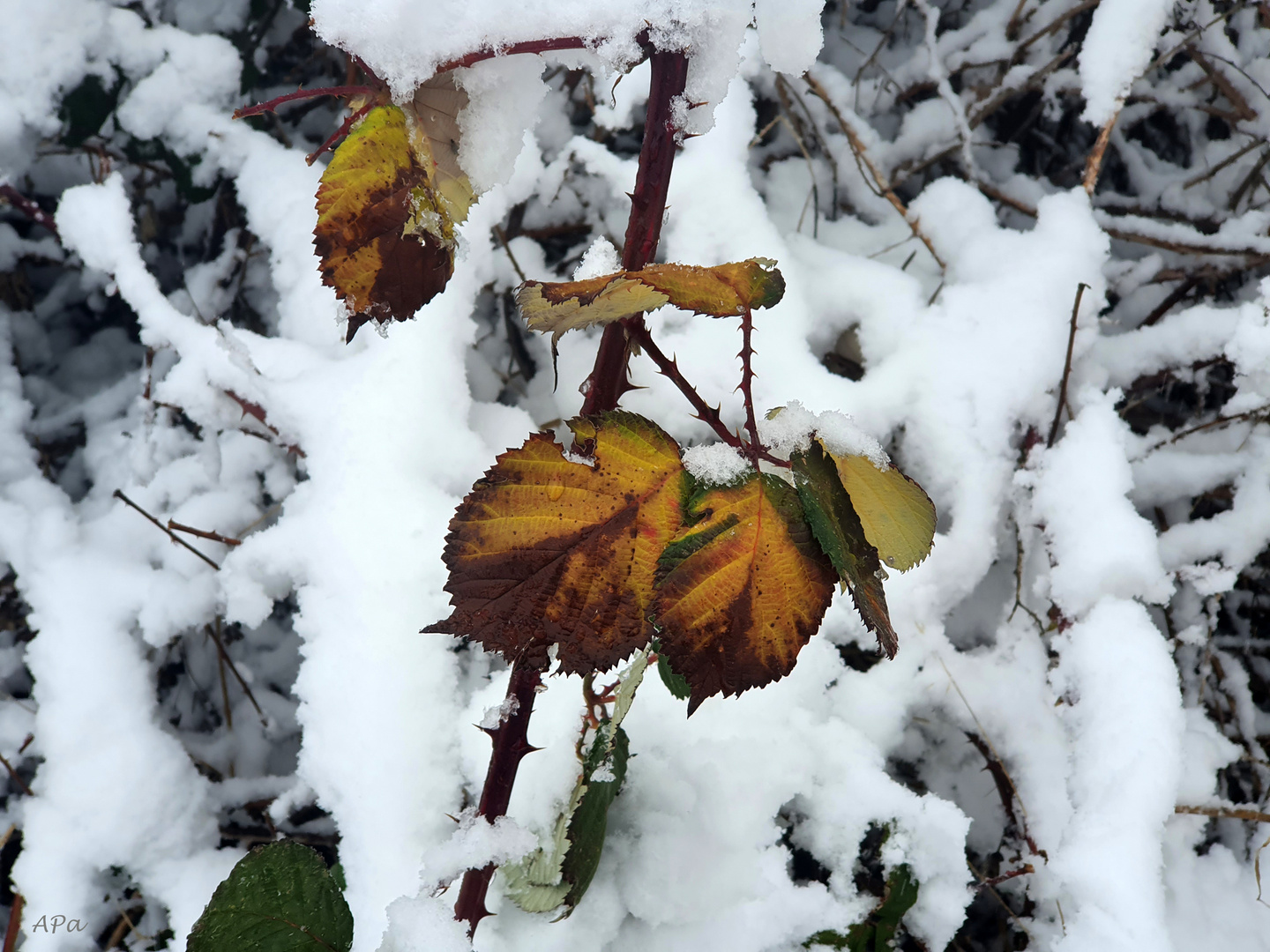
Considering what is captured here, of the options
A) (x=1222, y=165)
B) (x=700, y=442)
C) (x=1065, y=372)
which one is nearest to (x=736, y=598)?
(x=700, y=442)

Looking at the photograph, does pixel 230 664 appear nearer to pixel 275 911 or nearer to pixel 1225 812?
pixel 275 911

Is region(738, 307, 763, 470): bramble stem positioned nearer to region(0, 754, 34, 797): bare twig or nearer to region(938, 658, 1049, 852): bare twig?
region(938, 658, 1049, 852): bare twig

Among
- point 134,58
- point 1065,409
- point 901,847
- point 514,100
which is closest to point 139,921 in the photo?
point 901,847

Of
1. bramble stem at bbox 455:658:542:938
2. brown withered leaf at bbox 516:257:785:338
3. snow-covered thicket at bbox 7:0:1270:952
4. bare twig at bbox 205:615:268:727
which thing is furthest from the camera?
bare twig at bbox 205:615:268:727

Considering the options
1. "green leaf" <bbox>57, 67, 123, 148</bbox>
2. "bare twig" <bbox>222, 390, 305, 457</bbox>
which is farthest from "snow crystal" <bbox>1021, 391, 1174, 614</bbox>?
"green leaf" <bbox>57, 67, 123, 148</bbox>

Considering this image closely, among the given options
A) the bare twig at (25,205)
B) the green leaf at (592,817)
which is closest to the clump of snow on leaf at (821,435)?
the green leaf at (592,817)

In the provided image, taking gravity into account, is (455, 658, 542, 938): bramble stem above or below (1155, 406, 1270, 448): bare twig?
below

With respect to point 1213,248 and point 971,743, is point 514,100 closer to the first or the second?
point 971,743

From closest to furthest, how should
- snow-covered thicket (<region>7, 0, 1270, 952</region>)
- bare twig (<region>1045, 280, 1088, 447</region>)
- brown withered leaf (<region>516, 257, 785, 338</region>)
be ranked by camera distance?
1. brown withered leaf (<region>516, 257, 785, 338</region>)
2. snow-covered thicket (<region>7, 0, 1270, 952</region>)
3. bare twig (<region>1045, 280, 1088, 447</region>)
